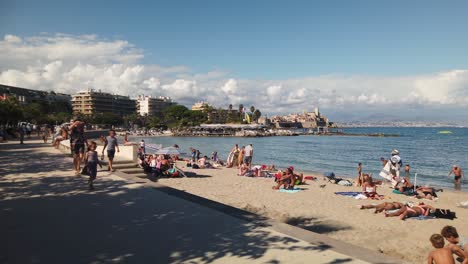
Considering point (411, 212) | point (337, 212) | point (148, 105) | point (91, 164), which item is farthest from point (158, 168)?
point (148, 105)

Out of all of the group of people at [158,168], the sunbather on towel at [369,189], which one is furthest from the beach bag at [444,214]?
the group of people at [158,168]

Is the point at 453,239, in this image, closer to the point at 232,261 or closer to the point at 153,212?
the point at 232,261

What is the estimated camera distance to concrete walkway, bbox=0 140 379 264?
479 cm

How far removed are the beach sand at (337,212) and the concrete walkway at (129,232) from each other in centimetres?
284

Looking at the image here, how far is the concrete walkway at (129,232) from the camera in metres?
4.79

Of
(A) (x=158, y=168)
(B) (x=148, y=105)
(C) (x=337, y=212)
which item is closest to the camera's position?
(C) (x=337, y=212)

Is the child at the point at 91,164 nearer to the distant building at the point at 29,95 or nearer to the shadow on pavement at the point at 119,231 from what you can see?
the shadow on pavement at the point at 119,231

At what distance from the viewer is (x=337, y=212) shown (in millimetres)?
10336

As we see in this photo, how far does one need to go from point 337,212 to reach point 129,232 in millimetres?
6717

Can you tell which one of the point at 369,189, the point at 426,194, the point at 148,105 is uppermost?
the point at 148,105

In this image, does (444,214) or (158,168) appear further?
(158,168)

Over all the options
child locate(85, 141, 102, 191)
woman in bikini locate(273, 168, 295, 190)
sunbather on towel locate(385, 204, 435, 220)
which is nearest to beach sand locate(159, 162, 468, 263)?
sunbather on towel locate(385, 204, 435, 220)

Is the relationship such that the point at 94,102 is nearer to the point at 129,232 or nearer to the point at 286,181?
the point at 286,181

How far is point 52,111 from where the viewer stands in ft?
392
